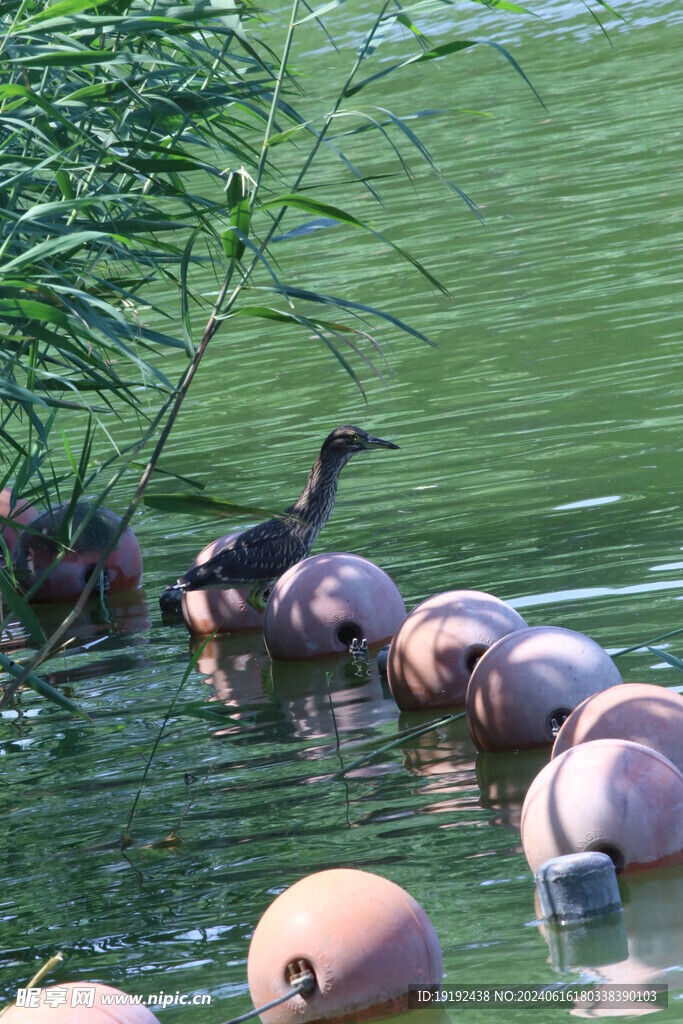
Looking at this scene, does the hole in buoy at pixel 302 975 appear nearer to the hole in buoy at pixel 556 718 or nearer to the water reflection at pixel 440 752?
the water reflection at pixel 440 752

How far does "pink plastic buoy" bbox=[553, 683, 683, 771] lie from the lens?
583 centimetres

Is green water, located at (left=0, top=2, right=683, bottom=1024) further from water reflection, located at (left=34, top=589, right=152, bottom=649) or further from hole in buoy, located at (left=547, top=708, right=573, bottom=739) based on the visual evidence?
hole in buoy, located at (left=547, top=708, right=573, bottom=739)

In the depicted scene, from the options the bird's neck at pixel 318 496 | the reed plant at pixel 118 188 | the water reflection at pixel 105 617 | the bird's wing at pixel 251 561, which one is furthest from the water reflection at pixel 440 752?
the water reflection at pixel 105 617

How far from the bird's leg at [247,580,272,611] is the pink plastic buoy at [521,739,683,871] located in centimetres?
438

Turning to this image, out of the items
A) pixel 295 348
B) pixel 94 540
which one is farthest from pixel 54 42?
pixel 295 348

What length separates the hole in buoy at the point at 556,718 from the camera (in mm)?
6727

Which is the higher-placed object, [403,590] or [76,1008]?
[76,1008]

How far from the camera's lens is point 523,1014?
4.54 m

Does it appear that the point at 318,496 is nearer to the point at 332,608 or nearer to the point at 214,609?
the point at 214,609

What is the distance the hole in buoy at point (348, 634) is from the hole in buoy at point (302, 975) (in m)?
4.15

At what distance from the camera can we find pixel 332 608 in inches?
340

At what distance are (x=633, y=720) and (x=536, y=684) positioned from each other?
0.87m
